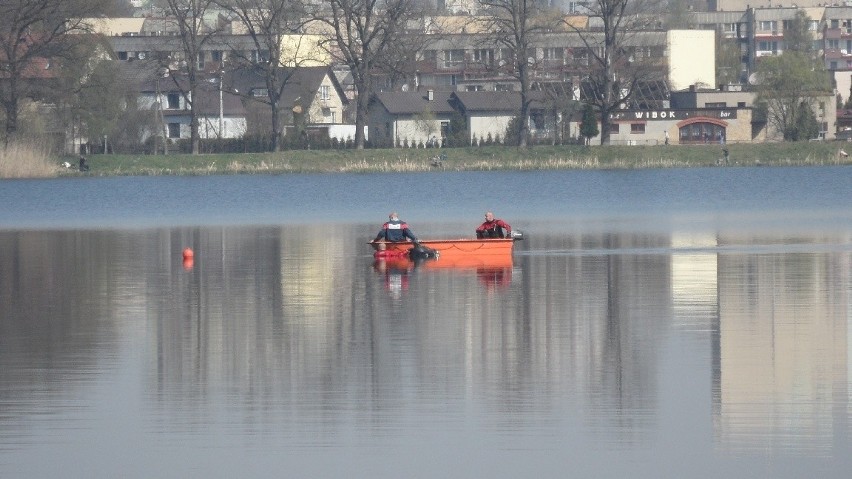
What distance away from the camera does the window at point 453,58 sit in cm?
12156

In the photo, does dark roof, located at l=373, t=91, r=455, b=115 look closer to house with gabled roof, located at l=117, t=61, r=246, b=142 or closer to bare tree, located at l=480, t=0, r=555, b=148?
house with gabled roof, located at l=117, t=61, r=246, b=142

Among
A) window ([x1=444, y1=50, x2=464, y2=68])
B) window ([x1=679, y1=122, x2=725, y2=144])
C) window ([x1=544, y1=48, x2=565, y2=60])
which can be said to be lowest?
window ([x1=679, y1=122, x2=725, y2=144])

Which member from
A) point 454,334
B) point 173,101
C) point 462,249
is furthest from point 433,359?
point 173,101

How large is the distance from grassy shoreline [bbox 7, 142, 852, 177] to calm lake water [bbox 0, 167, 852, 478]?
42.0m

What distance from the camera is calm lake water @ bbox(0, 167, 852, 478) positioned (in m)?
13.4

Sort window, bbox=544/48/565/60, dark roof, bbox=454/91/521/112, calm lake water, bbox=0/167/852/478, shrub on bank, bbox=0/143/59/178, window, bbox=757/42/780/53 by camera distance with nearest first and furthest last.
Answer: calm lake water, bbox=0/167/852/478 < shrub on bank, bbox=0/143/59/178 < dark roof, bbox=454/91/521/112 < window, bbox=544/48/565/60 < window, bbox=757/42/780/53

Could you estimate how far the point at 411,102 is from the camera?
4205 inches

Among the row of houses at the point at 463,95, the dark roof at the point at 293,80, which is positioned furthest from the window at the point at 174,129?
the dark roof at the point at 293,80

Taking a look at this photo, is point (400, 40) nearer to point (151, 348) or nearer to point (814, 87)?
point (814, 87)

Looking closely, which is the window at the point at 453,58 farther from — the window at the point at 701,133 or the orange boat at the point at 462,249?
the orange boat at the point at 462,249

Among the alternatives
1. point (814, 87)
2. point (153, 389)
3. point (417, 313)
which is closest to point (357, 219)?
point (417, 313)

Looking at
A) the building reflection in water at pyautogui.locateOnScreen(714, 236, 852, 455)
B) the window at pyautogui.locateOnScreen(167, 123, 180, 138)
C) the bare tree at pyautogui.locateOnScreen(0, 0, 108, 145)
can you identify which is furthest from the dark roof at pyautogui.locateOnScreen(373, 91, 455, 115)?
the building reflection in water at pyautogui.locateOnScreen(714, 236, 852, 455)

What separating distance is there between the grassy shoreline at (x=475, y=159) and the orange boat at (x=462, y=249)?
159 feet

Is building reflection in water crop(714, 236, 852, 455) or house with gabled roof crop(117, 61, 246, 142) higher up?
house with gabled roof crop(117, 61, 246, 142)
